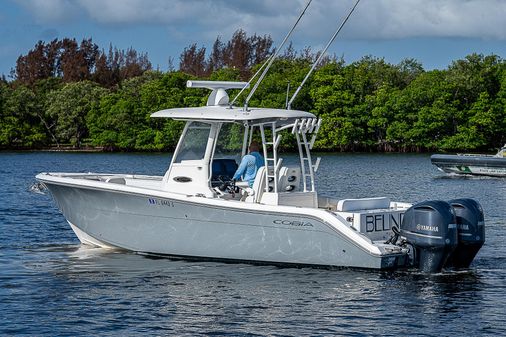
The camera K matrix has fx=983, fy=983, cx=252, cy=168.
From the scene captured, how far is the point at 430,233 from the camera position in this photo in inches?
659

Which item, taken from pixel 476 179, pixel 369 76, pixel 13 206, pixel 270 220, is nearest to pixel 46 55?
pixel 369 76

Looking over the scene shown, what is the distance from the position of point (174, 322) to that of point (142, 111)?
293 ft

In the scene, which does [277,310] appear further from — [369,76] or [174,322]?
[369,76]

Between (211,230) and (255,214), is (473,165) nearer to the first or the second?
(211,230)

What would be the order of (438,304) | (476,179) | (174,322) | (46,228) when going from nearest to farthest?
(174,322) → (438,304) → (46,228) → (476,179)

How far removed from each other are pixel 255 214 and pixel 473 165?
1362 inches

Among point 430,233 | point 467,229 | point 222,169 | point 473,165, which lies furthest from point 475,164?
point 430,233

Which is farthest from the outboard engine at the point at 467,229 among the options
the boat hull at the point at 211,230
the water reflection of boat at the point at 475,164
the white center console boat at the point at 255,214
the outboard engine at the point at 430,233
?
the water reflection of boat at the point at 475,164

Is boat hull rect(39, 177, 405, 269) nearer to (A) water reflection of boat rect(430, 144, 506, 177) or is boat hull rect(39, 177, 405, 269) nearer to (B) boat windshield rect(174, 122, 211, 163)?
(B) boat windshield rect(174, 122, 211, 163)

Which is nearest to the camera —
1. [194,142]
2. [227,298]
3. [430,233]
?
[227,298]

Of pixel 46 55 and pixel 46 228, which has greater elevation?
pixel 46 55

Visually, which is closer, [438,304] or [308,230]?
[438,304]

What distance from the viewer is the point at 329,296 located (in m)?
16.1

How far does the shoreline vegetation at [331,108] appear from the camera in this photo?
97938 mm
